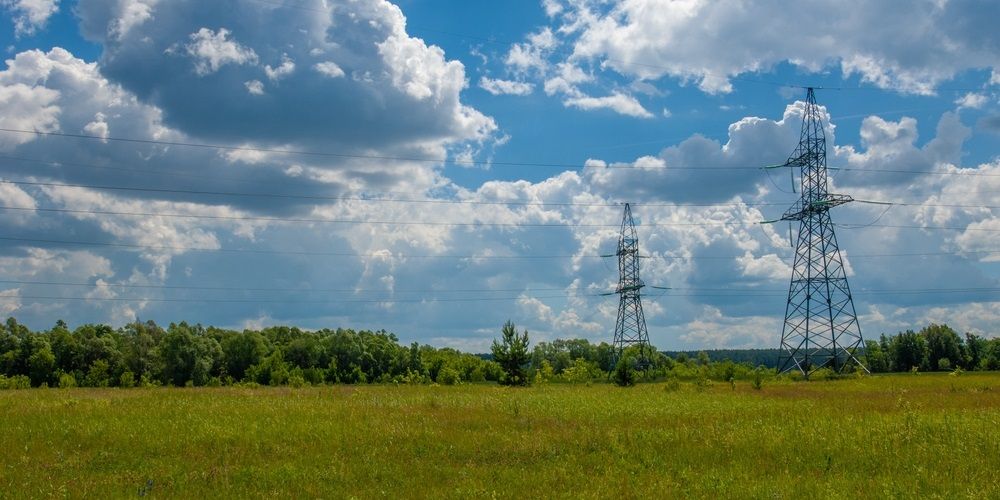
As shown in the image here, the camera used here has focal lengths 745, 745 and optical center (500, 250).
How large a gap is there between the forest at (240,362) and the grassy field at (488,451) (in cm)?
4937

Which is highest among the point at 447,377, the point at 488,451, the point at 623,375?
the point at 623,375

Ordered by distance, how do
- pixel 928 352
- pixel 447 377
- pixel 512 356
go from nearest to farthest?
pixel 512 356 < pixel 447 377 < pixel 928 352

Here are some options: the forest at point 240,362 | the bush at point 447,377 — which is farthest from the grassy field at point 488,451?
the bush at point 447,377

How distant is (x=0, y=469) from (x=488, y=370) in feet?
313

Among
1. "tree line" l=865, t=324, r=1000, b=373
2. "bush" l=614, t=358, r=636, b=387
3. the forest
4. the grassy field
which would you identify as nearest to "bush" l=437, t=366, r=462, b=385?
the forest

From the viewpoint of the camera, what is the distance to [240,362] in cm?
10669

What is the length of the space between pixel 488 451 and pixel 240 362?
3670 inches

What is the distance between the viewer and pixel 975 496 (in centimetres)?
1522

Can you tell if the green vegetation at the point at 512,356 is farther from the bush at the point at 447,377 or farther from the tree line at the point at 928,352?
the tree line at the point at 928,352

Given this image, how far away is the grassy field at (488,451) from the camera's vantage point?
17078 mm

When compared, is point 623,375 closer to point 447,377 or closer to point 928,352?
point 447,377

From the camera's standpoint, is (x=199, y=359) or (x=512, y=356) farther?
(x=199, y=359)

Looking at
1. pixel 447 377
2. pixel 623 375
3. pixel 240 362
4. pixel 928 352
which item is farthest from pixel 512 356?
pixel 928 352

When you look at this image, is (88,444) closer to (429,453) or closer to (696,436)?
(429,453)
